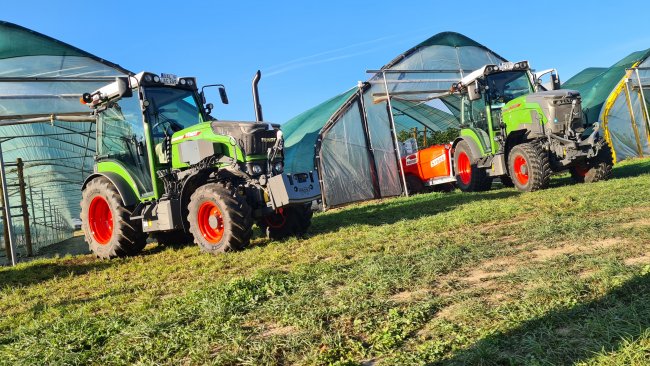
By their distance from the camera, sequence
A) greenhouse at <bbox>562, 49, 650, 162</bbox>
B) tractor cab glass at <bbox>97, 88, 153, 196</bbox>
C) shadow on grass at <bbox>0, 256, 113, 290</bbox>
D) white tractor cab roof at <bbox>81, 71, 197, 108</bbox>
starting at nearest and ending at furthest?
shadow on grass at <bbox>0, 256, 113, 290</bbox> → white tractor cab roof at <bbox>81, 71, 197, 108</bbox> → tractor cab glass at <bbox>97, 88, 153, 196</bbox> → greenhouse at <bbox>562, 49, 650, 162</bbox>

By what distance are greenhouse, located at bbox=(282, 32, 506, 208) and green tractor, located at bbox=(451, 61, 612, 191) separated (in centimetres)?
288

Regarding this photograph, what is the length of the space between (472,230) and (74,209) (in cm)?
3391

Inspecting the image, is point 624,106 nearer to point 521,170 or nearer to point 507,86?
point 507,86

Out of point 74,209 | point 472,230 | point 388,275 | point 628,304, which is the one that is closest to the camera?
point 628,304

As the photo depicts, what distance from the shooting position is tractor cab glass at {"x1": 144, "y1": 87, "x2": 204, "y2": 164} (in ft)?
26.3

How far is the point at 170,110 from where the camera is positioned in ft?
27.4

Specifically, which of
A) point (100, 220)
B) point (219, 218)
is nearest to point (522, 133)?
point (219, 218)

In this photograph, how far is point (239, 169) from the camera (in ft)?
24.7

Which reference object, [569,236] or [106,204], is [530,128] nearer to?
[569,236]

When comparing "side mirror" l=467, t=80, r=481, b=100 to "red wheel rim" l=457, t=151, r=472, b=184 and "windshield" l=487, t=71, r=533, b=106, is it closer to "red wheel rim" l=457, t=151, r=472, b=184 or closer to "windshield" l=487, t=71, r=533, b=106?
"windshield" l=487, t=71, r=533, b=106

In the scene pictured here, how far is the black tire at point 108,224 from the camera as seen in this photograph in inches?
319

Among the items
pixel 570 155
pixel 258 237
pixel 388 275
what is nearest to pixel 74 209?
pixel 258 237

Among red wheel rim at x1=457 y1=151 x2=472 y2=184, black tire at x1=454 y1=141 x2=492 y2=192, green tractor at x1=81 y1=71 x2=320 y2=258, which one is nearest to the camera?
green tractor at x1=81 y1=71 x2=320 y2=258

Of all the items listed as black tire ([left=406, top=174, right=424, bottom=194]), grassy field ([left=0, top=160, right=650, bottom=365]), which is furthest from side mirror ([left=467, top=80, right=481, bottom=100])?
grassy field ([left=0, top=160, right=650, bottom=365])
